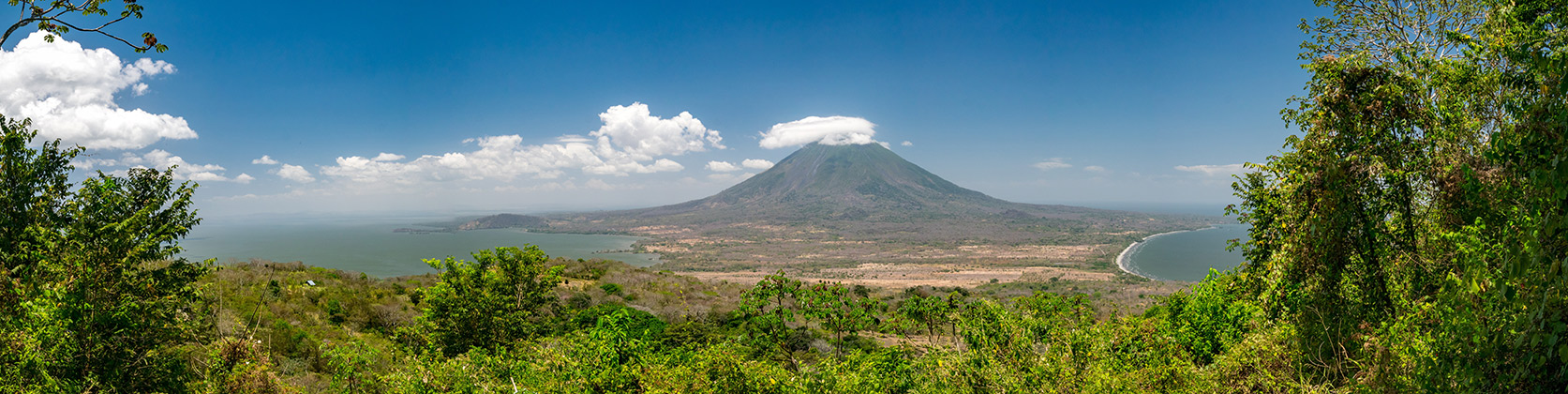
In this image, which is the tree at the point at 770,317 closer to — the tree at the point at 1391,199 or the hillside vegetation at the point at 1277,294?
the hillside vegetation at the point at 1277,294

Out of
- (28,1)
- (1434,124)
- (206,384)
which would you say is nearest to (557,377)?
(206,384)

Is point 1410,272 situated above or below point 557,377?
above

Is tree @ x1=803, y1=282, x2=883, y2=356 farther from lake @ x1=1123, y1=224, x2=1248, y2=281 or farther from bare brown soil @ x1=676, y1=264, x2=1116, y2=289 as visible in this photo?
lake @ x1=1123, y1=224, x2=1248, y2=281

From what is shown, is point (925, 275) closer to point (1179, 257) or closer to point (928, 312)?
point (1179, 257)

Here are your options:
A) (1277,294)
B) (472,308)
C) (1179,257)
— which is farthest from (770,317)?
(1179,257)

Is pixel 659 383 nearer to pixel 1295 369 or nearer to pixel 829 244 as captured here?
pixel 1295 369

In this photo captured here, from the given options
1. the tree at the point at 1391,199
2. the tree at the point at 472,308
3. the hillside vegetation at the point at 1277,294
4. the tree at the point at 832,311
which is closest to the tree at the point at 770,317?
the tree at the point at 832,311
